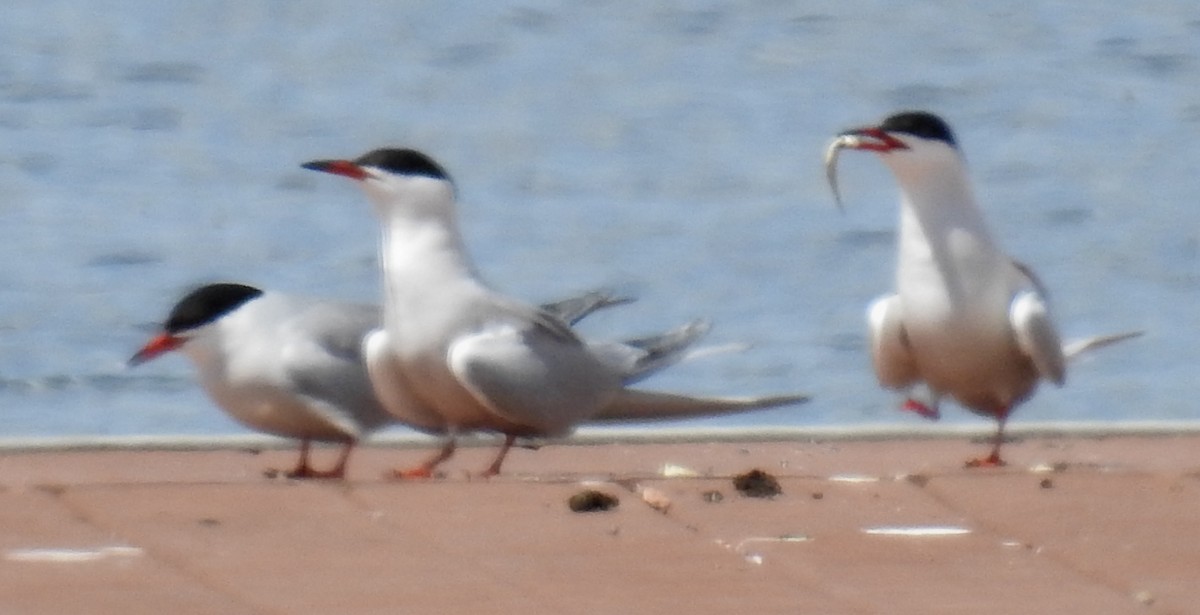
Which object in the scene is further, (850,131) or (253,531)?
(850,131)

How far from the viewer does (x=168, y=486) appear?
5.12 m

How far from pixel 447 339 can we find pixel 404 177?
0.40m

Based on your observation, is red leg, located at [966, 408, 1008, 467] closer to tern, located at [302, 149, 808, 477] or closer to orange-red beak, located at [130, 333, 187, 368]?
tern, located at [302, 149, 808, 477]

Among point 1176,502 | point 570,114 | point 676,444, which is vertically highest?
point 1176,502

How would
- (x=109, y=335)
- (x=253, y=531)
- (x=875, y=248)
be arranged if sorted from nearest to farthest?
(x=253, y=531) < (x=109, y=335) < (x=875, y=248)

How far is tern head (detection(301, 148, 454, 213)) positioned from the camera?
6.18 meters

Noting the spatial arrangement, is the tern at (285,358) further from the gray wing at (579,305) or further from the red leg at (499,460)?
the red leg at (499,460)

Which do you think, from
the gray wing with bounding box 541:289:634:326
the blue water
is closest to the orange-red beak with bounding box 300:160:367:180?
the gray wing with bounding box 541:289:634:326

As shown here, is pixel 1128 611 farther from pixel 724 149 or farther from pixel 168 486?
pixel 724 149

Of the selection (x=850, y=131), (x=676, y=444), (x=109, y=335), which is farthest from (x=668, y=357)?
(x=109, y=335)

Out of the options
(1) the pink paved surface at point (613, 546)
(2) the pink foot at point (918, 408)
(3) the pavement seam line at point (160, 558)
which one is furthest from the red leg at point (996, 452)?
(3) the pavement seam line at point (160, 558)

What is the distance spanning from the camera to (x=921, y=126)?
251 inches

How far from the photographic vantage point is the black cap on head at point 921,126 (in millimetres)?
6367

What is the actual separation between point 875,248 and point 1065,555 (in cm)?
1114
